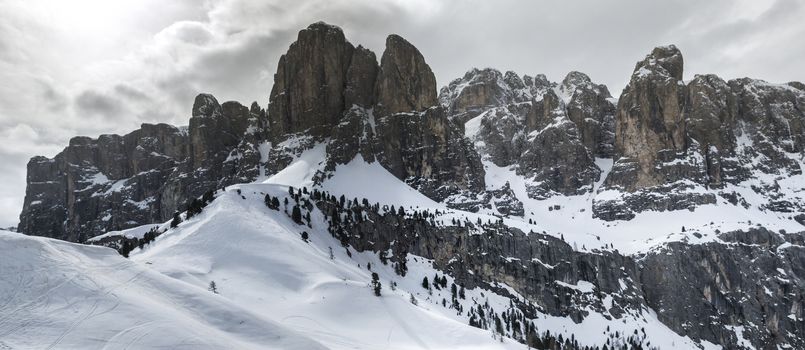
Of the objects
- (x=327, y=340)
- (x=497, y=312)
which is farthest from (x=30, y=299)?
(x=497, y=312)

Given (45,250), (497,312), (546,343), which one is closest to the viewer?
(45,250)

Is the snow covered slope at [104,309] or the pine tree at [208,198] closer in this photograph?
the snow covered slope at [104,309]

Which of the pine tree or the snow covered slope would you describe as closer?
the snow covered slope

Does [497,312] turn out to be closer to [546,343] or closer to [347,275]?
[546,343]

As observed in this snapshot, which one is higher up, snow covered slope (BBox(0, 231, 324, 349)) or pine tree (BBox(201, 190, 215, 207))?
pine tree (BBox(201, 190, 215, 207))

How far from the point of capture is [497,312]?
192 meters

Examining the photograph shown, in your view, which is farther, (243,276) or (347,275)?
(347,275)

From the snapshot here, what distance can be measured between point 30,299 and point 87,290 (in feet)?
17.3

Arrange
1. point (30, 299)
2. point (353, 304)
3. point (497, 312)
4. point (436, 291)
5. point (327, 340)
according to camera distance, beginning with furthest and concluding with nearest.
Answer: point (497, 312)
point (436, 291)
point (353, 304)
point (327, 340)
point (30, 299)

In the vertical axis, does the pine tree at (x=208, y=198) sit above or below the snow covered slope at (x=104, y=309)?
above

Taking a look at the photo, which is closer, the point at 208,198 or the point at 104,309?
the point at 104,309

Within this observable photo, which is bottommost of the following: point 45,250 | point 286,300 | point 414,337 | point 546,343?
point 546,343

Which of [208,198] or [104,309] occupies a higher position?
[208,198]

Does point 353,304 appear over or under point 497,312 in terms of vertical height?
over
